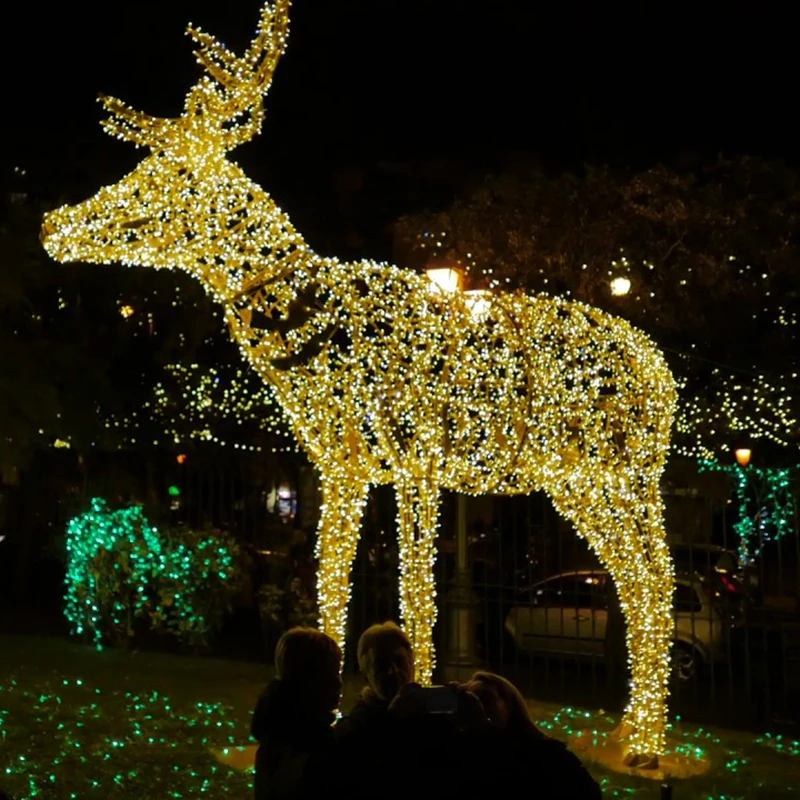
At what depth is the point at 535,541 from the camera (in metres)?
11.3

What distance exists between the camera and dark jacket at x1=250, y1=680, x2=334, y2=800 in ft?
12.0

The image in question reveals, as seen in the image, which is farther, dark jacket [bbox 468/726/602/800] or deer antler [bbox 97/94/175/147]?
deer antler [bbox 97/94/175/147]

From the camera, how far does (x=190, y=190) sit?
649cm

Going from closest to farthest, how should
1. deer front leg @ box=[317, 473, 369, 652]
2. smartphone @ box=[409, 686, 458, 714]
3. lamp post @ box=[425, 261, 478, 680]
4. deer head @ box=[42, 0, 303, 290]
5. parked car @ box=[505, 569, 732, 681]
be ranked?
smartphone @ box=[409, 686, 458, 714], deer head @ box=[42, 0, 303, 290], deer front leg @ box=[317, 473, 369, 652], lamp post @ box=[425, 261, 478, 680], parked car @ box=[505, 569, 732, 681]

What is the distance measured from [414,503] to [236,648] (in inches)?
264

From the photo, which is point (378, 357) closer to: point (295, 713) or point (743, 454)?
point (295, 713)

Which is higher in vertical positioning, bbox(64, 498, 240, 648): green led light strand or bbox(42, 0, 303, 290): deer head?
bbox(42, 0, 303, 290): deer head

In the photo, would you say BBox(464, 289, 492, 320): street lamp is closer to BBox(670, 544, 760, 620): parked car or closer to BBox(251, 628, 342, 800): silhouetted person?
BBox(251, 628, 342, 800): silhouetted person

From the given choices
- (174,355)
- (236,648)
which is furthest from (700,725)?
(174,355)

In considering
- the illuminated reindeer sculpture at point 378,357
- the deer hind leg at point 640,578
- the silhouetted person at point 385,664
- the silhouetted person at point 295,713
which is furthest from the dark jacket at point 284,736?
the deer hind leg at point 640,578

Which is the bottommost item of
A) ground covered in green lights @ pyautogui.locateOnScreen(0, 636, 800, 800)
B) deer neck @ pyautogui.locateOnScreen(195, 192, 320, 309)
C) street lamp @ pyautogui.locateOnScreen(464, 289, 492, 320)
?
ground covered in green lights @ pyautogui.locateOnScreen(0, 636, 800, 800)

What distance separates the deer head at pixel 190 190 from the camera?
638 centimetres

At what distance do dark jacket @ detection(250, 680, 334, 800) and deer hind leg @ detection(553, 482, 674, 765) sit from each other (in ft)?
11.9

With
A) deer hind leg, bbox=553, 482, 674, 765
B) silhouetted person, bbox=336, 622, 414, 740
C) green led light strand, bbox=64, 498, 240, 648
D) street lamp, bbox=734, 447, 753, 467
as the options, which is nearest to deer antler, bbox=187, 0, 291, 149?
deer hind leg, bbox=553, 482, 674, 765
